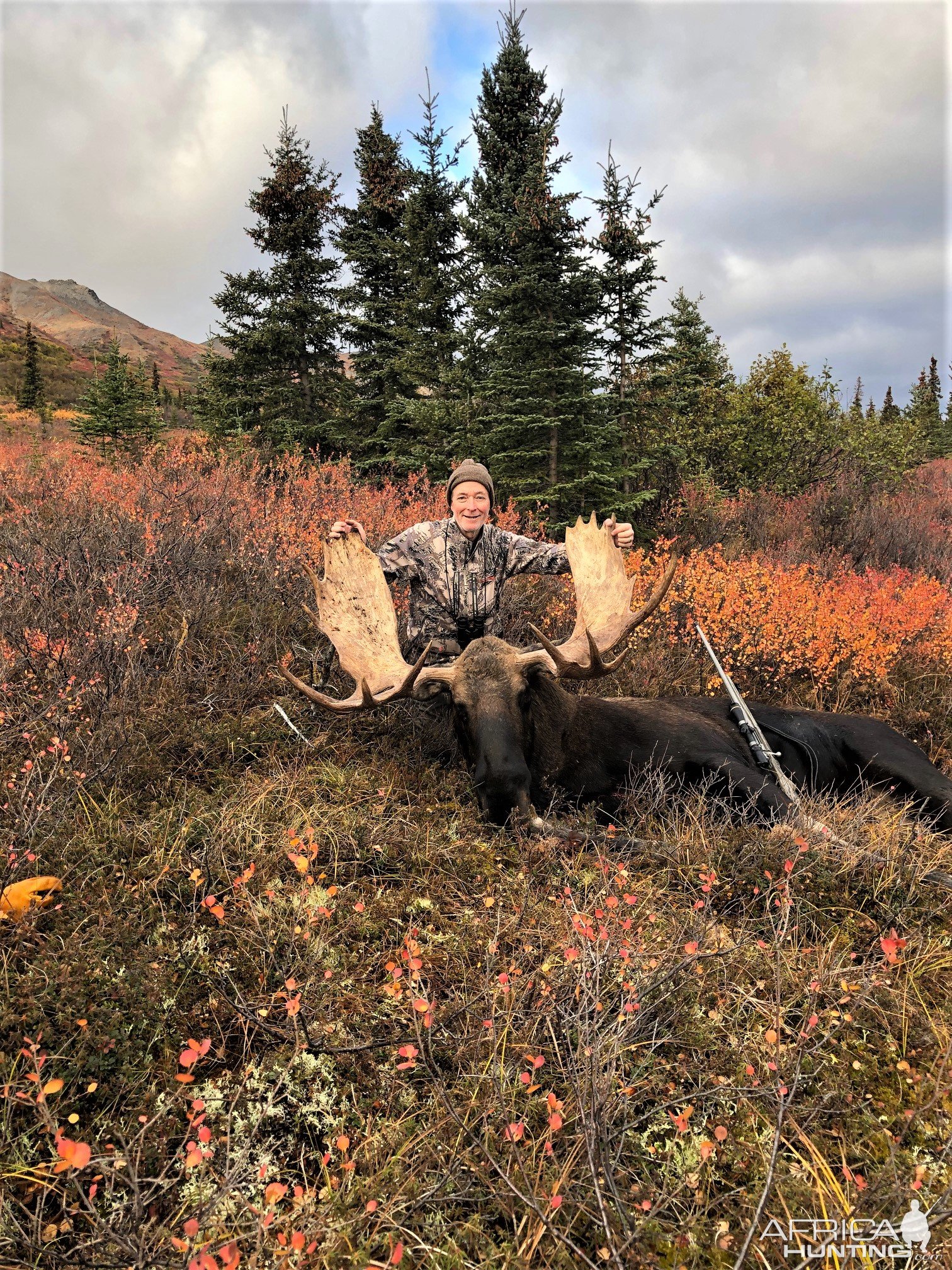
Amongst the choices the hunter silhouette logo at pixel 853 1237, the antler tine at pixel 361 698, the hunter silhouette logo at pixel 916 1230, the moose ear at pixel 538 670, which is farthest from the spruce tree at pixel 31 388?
the hunter silhouette logo at pixel 916 1230

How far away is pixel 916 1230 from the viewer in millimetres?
1521

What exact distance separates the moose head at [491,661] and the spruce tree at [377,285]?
1060 centimetres

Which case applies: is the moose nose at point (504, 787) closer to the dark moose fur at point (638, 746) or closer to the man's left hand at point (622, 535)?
the dark moose fur at point (638, 746)

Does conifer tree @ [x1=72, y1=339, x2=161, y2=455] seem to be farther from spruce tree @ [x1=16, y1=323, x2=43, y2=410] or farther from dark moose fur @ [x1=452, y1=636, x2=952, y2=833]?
spruce tree @ [x1=16, y1=323, x2=43, y2=410]

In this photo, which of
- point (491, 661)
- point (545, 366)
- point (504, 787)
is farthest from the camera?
point (545, 366)

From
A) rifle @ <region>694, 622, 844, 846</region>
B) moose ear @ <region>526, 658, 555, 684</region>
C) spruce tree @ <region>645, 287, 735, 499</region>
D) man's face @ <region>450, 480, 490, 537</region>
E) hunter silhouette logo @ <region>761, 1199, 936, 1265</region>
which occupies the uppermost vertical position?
spruce tree @ <region>645, 287, 735, 499</region>

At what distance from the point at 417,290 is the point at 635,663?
504 inches

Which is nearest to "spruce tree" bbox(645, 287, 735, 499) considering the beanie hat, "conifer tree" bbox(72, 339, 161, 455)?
the beanie hat

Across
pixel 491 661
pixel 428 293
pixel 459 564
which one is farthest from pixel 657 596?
pixel 428 293

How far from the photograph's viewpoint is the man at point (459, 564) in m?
4.68

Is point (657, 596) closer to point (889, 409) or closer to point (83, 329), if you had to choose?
point (889, 409)

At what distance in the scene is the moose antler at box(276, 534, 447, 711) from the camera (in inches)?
159

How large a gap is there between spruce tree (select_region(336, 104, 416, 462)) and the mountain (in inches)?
1797

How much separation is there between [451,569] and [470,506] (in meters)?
0.47
